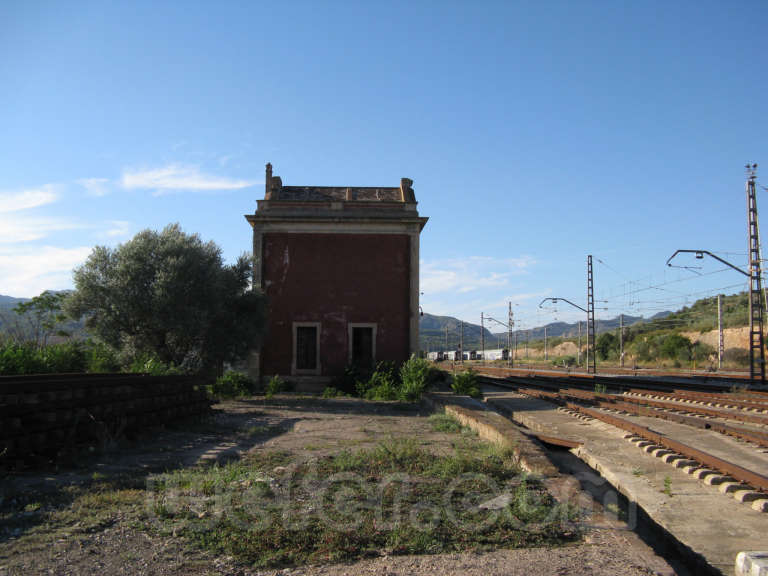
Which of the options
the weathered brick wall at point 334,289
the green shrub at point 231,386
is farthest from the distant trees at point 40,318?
the weathered brick wall at point 334,289

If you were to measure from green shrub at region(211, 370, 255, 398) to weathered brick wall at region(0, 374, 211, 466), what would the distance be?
7451 mm

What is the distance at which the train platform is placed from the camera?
16.0ft

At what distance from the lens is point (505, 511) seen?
512 centimetres

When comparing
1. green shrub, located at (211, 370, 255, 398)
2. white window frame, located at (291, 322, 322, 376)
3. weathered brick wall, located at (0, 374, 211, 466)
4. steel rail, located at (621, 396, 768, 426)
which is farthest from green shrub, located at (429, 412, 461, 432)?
white window frame, located at (291, 322, 322, 376)

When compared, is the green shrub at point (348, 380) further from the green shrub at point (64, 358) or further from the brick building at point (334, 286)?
the green shrub at point (64, 358)

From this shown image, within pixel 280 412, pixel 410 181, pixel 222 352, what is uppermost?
pixel 410 181

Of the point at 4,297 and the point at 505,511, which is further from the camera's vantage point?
the point at 4,297

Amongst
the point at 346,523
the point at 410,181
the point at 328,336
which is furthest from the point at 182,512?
the point at 410,181

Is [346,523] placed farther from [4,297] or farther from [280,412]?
[4,297]

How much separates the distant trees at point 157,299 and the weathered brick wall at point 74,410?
253 inches

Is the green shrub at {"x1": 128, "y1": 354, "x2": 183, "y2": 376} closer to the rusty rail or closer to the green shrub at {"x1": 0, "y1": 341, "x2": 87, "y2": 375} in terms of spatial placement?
the green shrub at {"x1": 0, "y1": 341, "x2": 87, "y2": 375}

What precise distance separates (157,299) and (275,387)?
5.33 metres

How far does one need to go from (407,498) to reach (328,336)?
1886 cm

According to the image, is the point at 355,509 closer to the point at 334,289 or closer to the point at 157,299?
the point at 157,299
